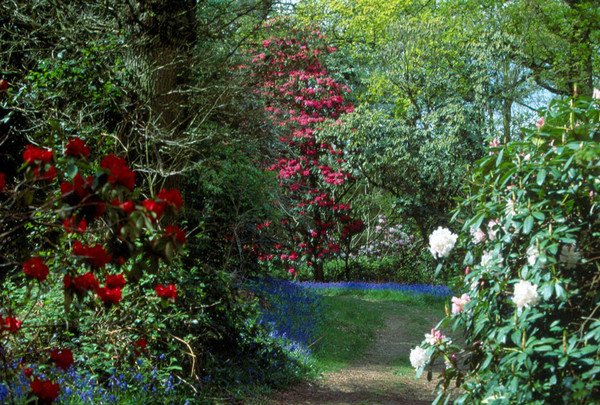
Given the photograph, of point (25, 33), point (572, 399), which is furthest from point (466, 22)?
point (572, 399)

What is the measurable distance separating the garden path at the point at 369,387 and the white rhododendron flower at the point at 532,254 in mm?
3087

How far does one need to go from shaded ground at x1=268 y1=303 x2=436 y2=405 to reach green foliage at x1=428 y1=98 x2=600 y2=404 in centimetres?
242

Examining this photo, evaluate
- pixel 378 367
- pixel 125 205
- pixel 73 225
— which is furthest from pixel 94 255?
pixel 378 367

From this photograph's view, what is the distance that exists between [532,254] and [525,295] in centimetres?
28

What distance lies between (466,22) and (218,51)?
10605 millimetres

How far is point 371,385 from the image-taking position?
7051 millimetres

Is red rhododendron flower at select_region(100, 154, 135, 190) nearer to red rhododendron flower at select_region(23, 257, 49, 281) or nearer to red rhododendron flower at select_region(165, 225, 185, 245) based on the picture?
red rhododendron flower at select_region(165, 225, 185, 245)

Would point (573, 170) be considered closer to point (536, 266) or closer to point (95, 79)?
point (536, 266)

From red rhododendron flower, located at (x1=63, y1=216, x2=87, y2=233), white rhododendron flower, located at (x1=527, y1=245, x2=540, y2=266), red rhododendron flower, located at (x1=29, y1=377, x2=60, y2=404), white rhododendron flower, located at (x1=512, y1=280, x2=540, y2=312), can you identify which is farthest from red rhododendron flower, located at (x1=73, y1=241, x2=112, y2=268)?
white rhododendron flower, located at (x1=527, y1=245, x2=540, y2=266)

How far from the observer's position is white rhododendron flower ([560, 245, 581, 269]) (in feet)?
11.3

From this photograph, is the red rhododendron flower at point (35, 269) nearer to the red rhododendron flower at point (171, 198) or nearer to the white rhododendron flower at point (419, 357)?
the red rhododendron flower at point (171, 198)

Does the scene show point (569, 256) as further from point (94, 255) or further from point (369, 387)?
point (369, 387)

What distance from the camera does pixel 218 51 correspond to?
9.29m

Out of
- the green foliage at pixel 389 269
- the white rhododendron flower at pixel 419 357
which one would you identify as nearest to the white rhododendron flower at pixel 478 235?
the white rhododendron flower at pixel 419 357
